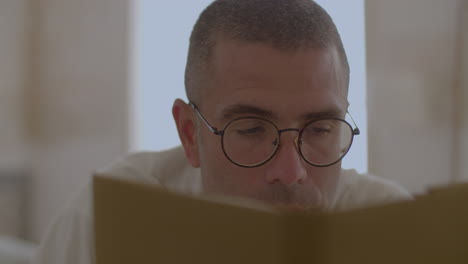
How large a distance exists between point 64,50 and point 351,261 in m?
1.49

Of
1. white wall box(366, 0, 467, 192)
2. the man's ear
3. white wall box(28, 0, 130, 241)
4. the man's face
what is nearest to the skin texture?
the man's face

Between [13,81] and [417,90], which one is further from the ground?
[417,90]

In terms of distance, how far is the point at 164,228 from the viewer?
510 mm

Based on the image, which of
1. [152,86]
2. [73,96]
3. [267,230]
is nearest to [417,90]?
[152,86]

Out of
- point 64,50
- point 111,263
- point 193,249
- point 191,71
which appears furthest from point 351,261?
point 64,50

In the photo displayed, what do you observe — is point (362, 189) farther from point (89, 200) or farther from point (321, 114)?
point (89, 200)

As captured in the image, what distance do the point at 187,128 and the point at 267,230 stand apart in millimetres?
446

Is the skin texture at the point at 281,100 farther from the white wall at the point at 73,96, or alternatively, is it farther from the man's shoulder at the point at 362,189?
the white wall at the point at 73,96

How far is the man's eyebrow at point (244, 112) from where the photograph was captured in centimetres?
68

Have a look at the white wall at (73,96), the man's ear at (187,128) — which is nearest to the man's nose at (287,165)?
the man's ear at (187,128)

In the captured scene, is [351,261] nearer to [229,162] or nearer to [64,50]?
[229,162]

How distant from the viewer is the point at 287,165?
0.62m

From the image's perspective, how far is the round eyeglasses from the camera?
0.66 metres

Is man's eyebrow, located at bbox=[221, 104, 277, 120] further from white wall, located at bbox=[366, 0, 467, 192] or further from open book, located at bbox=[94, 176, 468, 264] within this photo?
white wall, located at bbox=[366, 0, 467, 192]
